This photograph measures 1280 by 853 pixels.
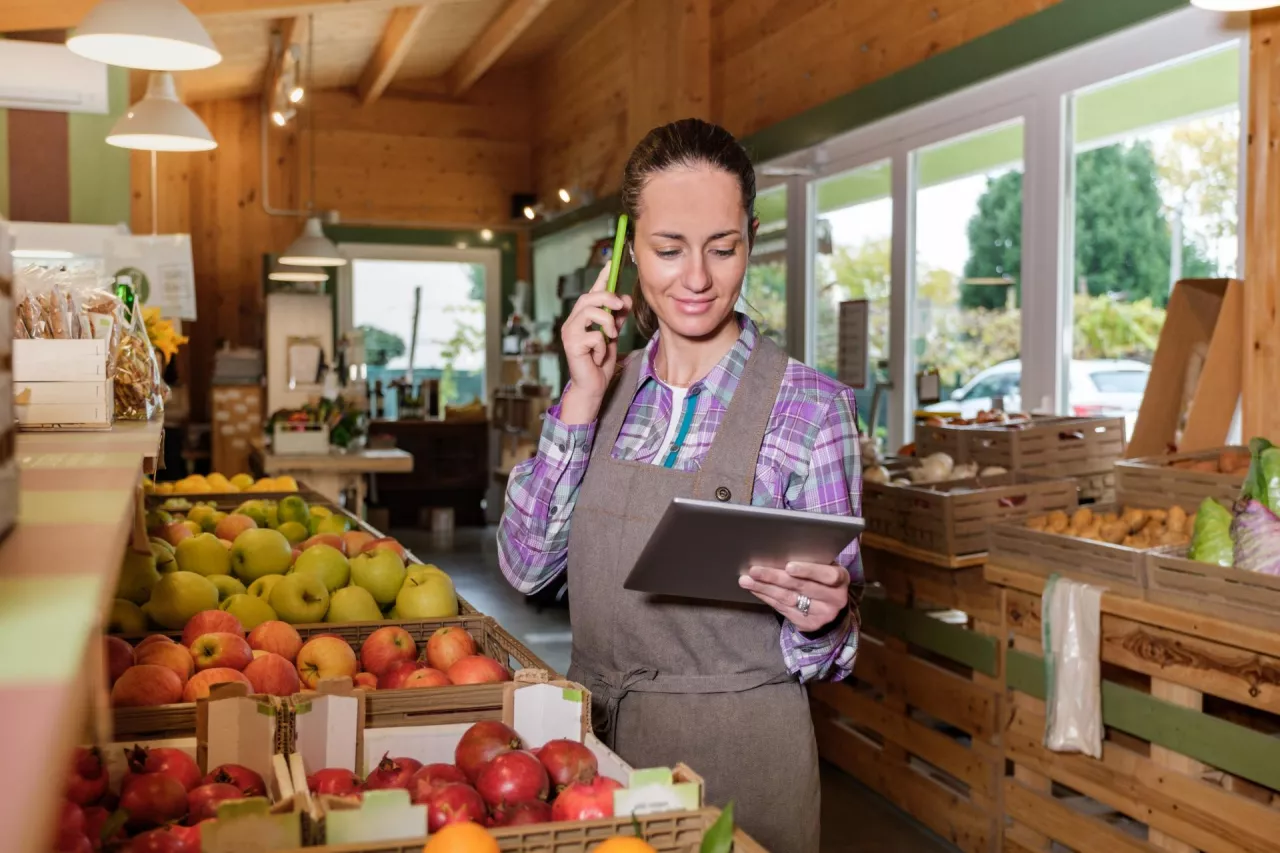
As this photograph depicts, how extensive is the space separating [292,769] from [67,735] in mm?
765

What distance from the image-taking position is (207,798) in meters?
1.33

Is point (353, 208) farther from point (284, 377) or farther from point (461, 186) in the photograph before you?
point (284, 377)

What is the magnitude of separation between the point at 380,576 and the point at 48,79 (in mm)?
4764

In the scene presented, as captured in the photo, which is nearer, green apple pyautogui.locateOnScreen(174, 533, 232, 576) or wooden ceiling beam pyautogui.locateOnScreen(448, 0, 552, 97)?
green apple pyautogui.locateOnScreen(174, 533, 232, 576)

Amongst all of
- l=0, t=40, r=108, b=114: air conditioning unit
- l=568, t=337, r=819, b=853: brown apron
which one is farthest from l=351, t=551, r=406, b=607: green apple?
l=0, t=40, r=108, b=114: air conditioning unit

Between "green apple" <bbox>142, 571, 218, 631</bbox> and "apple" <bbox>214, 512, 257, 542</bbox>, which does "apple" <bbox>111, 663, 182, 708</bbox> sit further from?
"apple" <bbox>214, 512, 257, 542</bbox>

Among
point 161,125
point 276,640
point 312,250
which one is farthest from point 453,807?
point 312,250

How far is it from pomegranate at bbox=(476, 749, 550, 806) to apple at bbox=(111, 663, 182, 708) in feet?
1.98

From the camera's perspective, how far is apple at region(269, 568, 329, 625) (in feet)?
7.46

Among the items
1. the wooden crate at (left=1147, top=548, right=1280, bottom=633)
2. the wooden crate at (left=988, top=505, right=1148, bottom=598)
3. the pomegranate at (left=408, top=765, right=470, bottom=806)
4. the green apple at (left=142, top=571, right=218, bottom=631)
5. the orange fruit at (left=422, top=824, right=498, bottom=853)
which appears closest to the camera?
the orange fruit at (left=422, top=824, right=498, bottom=853)

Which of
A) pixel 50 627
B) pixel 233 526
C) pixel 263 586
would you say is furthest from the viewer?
pixel 233 526

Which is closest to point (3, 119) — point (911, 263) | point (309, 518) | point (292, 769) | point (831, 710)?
point (309, 518)

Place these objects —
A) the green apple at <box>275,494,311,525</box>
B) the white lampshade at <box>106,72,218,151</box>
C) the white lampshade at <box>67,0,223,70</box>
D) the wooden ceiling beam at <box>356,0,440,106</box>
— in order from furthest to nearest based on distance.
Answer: the wooden ceiling beam at <box>356,0,440,106</box> → the white lampshade at <box>106,72,218,151</box> → the white lampshade at <box>67,0,223,70</box> → the green apple at <box>275,494,311,525</box>

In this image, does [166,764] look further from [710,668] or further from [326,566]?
[326,566]
